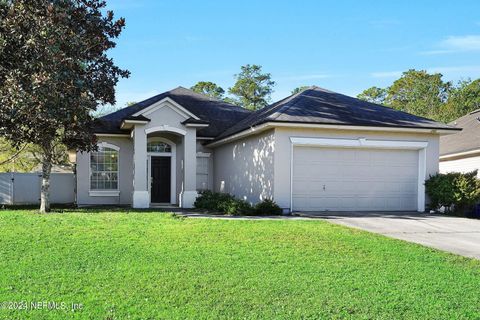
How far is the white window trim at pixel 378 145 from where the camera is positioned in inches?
643

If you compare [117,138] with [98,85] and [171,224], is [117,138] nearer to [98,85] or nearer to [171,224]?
[98,85]

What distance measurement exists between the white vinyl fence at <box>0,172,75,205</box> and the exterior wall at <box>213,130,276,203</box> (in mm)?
6705

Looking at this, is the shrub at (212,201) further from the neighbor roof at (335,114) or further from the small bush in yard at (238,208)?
the neighbor roof at (335,114)

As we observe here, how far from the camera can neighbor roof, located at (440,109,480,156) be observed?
72.1ft

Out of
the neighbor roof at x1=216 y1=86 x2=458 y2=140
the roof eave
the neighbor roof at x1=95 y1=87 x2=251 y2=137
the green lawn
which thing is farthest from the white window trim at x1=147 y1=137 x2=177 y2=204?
the green lawn

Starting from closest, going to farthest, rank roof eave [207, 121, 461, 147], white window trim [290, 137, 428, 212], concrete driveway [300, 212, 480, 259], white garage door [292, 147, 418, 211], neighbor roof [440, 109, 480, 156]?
concrete driveway [300, 212, 480, 259] → roof eave [207, 121, 461, 147] → white window trim [290, 137, 428, 212] → white garage door [292, 147, 418, 211] → neighbor roof [440, 109, 480, 156]

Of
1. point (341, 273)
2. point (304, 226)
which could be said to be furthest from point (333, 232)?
point (341, 273)

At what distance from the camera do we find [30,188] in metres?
21.8

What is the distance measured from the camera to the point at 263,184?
56.6 ft

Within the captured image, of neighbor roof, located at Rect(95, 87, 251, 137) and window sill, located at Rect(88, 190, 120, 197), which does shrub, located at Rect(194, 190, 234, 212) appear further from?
window sill, located at Rect(88, 190, 120, 197)

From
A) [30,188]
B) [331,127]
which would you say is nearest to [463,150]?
[331,127]

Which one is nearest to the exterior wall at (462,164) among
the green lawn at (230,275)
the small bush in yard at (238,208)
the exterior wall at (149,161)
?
the small bush in yard at (238,208)

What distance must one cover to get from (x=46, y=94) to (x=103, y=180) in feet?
28.4

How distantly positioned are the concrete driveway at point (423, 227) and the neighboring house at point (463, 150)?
6661 mm
